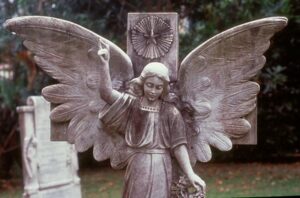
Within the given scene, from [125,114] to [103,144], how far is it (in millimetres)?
271

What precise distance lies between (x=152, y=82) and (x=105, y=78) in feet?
1.01

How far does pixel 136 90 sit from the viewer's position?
4.29 meters

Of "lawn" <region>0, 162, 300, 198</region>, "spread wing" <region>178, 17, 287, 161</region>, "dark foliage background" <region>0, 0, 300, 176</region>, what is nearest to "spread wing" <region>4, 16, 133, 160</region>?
"spread wing" <region>178, 17, 287, 161</region>

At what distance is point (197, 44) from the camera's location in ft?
31.3

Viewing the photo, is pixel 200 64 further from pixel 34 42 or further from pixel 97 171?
pixel 97 171

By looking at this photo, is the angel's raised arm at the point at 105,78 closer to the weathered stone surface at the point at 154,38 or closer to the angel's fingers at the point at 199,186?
the weathered stone surface at the point at 154,38

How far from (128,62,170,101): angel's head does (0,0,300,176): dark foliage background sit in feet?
15.4

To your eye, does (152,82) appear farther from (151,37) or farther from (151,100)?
(151,37)

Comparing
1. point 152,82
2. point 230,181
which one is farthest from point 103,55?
point 230,181

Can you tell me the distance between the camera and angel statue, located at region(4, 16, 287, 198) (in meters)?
4.26

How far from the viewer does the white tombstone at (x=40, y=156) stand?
26.6 ft

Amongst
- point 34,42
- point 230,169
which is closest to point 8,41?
point 230,169

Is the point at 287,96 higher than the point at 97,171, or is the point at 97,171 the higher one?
the point at 287,96

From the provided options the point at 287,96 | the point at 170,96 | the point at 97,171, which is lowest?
the point at 97,171
